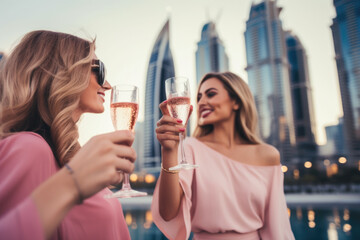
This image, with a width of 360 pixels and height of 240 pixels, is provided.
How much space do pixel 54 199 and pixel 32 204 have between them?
0.05 m

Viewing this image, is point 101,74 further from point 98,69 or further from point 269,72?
point 269,72

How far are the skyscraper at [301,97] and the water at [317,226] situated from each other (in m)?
71.5

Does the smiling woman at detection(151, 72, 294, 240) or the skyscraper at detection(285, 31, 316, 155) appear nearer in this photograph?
the smiling woman at detection(151, 72, 294, 240)

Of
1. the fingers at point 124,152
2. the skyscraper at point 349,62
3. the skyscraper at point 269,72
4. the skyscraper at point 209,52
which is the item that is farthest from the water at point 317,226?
the skyscraper at point 209,52

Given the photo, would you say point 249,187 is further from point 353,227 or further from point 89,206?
point 353,227

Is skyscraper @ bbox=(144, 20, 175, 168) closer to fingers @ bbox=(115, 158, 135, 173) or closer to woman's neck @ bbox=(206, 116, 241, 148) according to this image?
woman's neck @ bbox=(206, 116, 241, 148)

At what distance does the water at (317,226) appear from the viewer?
31.6 ft

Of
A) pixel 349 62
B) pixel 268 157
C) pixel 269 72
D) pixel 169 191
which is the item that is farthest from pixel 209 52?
pixel 169 191

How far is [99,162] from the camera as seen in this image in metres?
0.73

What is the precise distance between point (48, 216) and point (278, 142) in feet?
256

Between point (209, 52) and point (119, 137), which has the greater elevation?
point (209, 52)

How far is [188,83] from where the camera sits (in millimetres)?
1636

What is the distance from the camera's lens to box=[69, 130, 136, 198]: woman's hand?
2.30 ft

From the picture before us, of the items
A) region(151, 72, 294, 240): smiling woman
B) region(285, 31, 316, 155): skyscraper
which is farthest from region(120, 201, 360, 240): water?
region(285, 31, 316, 155): skyscraper
